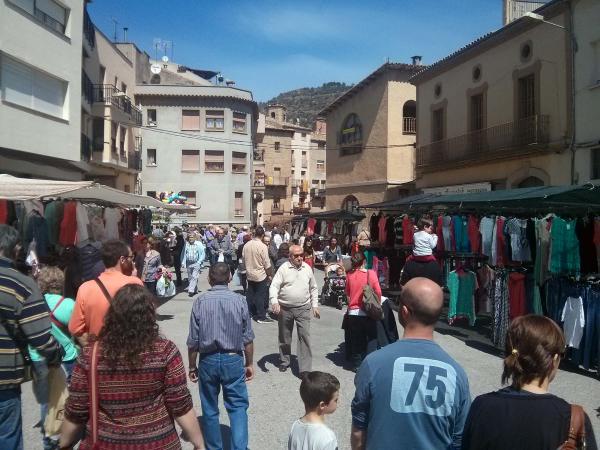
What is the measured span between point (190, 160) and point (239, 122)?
5.24m

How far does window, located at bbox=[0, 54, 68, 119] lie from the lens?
1567cm

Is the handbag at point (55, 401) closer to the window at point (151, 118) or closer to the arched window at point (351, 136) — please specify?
the arched window at point (351, 136)

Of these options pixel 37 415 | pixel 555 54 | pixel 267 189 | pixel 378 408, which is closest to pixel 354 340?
pixel 37 415

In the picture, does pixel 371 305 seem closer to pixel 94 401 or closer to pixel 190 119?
pixel 94 401

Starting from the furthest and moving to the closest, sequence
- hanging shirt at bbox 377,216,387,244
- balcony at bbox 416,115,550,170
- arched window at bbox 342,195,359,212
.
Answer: arched window at bbox 342,195,359,212, balcony at bbox 416,115,550,170, hanging shirt at bbox 377,216,387,244

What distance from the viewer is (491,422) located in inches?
89.7

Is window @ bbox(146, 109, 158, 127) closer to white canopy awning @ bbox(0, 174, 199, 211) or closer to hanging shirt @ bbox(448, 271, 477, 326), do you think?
white canopy awning @ bbox(0, 174, 199, 211)

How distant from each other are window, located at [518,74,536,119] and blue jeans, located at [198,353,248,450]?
1819 cm

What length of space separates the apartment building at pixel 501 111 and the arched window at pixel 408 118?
9.75 feet

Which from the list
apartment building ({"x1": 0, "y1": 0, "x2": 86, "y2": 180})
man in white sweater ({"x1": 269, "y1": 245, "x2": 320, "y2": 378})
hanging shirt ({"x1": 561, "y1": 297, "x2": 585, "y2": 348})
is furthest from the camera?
apartment building ({"x1": 0, "y1": 0, "x2": 86, "y2": 180})

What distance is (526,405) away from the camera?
7.32 feet

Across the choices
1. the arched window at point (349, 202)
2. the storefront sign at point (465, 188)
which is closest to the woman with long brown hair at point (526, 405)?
the storefront sign at point (465, 188)

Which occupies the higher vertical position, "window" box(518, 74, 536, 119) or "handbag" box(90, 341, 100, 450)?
"window" box(518, 74, 536, 119)

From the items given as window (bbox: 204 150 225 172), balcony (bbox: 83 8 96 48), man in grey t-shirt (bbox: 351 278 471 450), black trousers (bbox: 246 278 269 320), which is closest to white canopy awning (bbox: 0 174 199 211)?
black trousers (bbox: 246 278 269 320)
